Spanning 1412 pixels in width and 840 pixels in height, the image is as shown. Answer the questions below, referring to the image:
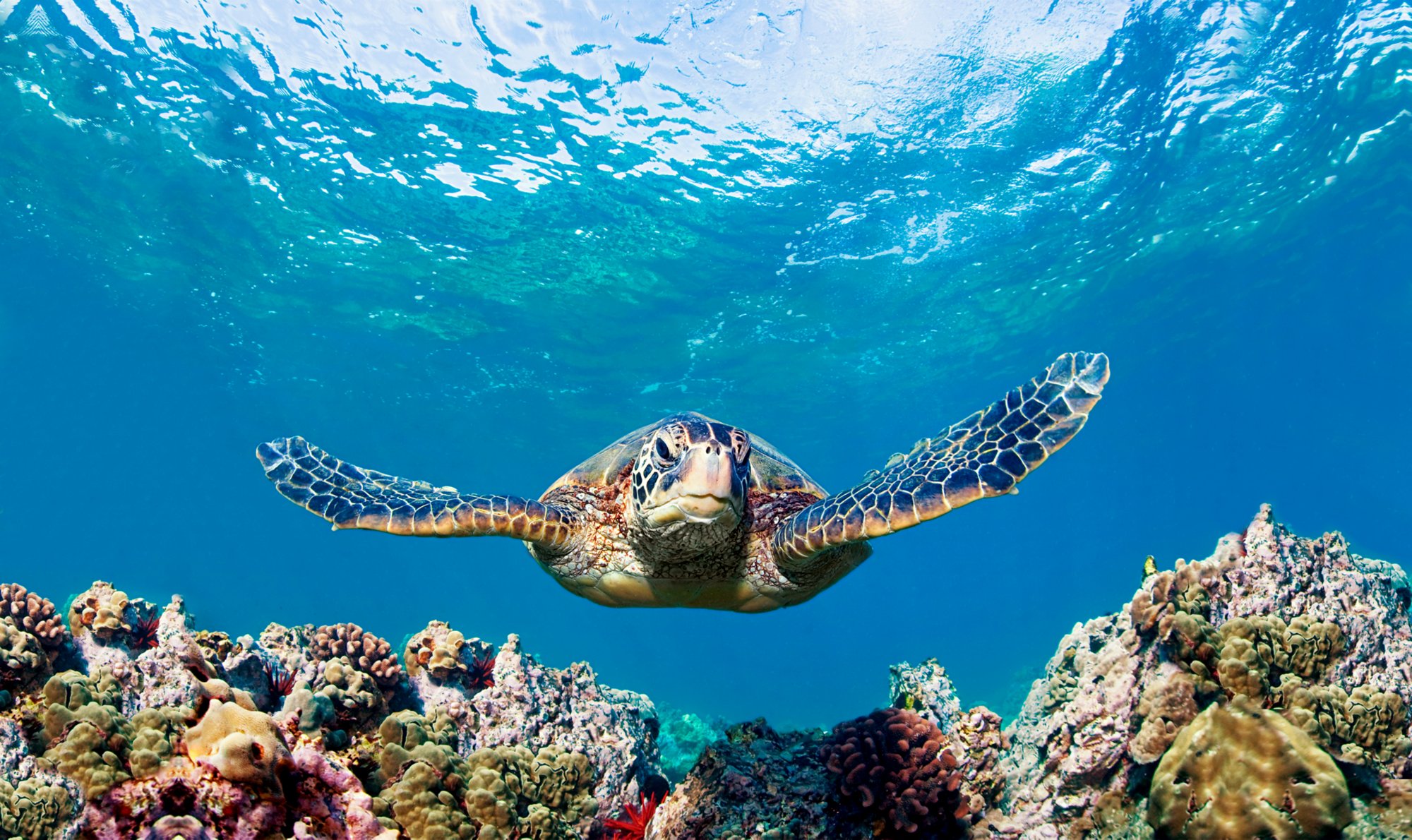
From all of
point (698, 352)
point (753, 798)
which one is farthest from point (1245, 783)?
point (698, 352)

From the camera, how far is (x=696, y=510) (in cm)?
365

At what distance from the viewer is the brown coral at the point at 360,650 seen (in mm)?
3990

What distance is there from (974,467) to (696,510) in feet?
5.37

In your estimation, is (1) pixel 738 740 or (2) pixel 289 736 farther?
(1) pixel 738 740

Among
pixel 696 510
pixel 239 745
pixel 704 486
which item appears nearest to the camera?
pixel 239 745

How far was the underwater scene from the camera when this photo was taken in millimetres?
2900

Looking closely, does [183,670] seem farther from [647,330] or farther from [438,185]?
[647,330]

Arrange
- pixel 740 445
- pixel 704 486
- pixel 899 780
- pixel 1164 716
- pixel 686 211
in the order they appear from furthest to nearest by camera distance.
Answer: pixel 686 211 → pixel 740 445 → pixel 704 486 → pixel 899 780 → pixel 1164 716

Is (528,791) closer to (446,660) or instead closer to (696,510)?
(446,660)

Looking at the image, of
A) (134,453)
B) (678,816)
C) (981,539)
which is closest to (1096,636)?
(678,816)

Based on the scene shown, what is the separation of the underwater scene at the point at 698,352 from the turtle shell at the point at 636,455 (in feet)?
0.26

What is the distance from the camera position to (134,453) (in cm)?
5347

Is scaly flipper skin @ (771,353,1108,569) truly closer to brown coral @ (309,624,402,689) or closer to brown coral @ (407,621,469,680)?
brown coral @ (407,621,469,680)

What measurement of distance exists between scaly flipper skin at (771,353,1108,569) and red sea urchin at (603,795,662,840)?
1.84 metres
